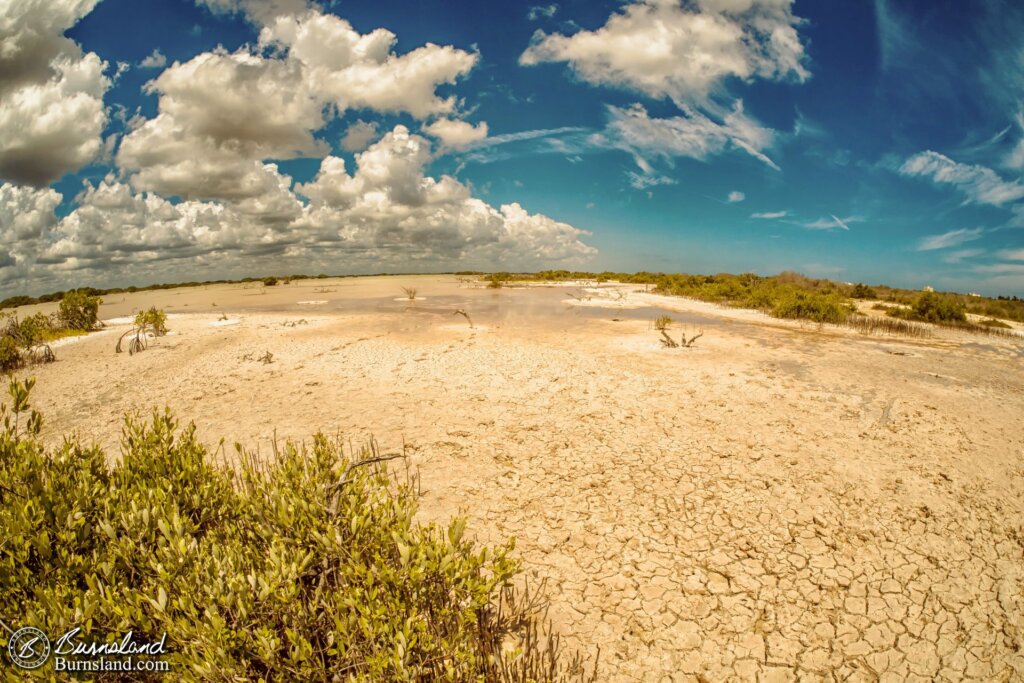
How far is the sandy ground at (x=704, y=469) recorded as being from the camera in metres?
3.83

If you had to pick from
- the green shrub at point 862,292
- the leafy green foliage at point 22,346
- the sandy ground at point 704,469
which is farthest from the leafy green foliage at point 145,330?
the green shrub at point 862,292

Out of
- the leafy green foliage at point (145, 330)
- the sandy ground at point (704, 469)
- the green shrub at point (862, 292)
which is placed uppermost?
the green shrub at point (862, 292)

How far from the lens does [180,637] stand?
7.40 ft

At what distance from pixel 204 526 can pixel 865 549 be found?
6849 millimetres

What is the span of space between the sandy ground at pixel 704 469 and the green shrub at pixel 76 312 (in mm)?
6534

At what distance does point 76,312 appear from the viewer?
19844 millimetres

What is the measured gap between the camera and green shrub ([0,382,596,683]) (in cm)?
228

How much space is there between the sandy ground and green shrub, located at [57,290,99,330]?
653 cm

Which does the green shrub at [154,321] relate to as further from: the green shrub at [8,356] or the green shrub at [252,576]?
the green shrub at [252,576]

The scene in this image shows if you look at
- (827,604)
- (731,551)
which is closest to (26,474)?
(731,551)

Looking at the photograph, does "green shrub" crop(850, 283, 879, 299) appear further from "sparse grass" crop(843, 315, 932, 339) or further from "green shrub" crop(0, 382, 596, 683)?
"green shrub" crop(0, 382, 596, 683)

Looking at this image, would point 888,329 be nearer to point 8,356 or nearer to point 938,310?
point 938,310

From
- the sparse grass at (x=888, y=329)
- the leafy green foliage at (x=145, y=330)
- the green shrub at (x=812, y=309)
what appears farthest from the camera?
the green shrub at (x=812, y=309)

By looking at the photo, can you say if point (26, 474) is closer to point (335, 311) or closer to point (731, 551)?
point (731, 551)
